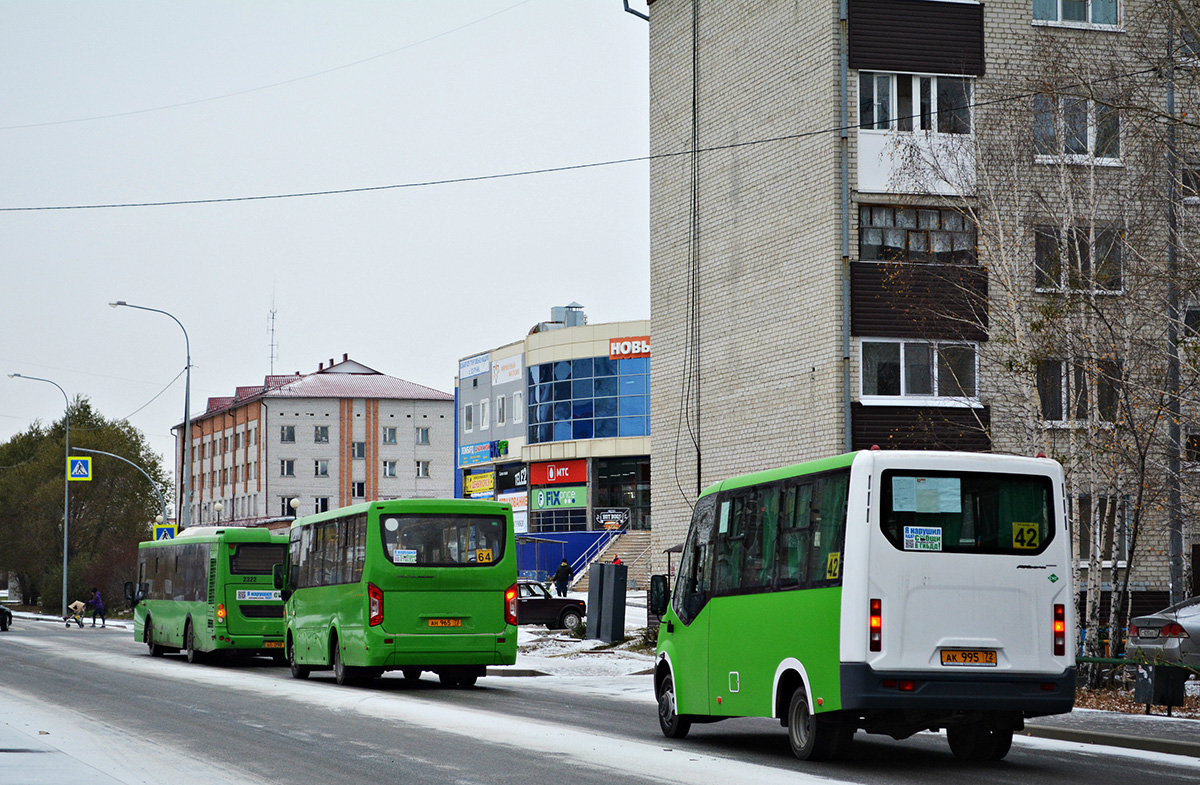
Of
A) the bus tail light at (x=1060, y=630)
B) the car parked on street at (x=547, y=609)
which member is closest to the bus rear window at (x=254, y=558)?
the car parked on street at (x=547, y=609)

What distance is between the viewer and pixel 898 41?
3123 centimetres

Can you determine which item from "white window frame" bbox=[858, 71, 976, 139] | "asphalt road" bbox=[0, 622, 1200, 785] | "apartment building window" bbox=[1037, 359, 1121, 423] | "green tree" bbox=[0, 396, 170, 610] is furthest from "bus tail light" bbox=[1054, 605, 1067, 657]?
"green tree" bbox=[0, 396, 170, 610]

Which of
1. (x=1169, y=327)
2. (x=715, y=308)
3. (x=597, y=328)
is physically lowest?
(x=1169, y=327)

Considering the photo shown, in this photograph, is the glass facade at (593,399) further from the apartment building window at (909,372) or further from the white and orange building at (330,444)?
the apartment building window at (909,372)

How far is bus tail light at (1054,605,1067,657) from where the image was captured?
1216cm

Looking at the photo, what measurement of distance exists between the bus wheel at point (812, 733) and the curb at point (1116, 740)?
3042 mm

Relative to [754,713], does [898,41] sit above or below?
above

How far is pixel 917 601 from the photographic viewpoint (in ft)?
38.8

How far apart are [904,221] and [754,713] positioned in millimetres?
19823

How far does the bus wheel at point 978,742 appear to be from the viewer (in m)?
12.8

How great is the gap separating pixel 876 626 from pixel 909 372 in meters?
19.8

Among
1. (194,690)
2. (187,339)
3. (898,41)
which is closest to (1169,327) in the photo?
(898,41)

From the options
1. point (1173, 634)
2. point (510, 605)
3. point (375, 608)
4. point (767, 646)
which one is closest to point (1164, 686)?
point (1173, 634)

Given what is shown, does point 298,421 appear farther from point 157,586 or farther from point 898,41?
point 898,41
